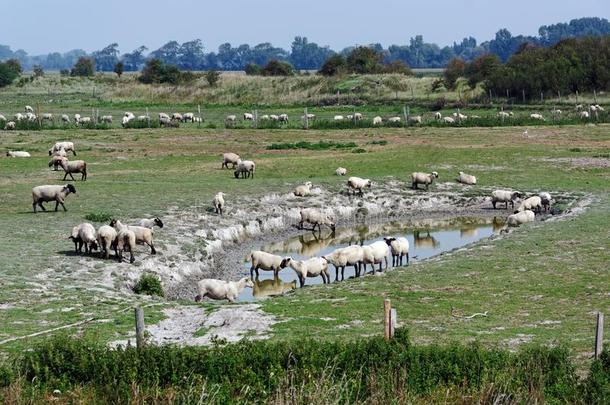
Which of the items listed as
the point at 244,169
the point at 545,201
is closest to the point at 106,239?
the point at 244,169

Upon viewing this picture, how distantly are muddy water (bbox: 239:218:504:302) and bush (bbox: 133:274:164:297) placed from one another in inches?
154

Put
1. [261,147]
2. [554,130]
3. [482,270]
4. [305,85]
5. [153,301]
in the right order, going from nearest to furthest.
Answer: [153,301] < [482,270] < [261,147] < [554,130] < [305,85]

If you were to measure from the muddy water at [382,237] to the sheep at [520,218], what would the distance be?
0.92m

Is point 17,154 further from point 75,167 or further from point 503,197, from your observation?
point 503,197

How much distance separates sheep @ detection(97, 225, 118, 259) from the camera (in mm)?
23625

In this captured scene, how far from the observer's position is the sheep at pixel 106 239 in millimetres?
23625

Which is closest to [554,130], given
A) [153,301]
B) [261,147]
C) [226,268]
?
[261,147]

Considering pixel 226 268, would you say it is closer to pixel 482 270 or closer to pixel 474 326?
pixel 482 270

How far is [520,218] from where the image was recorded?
1267 inches

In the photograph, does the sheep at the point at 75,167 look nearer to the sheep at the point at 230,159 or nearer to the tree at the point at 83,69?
the sheep at the point at 230,159

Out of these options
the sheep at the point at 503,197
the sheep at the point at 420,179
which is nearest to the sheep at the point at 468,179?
the sheep at the point at 420,179

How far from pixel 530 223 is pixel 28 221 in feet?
53.9

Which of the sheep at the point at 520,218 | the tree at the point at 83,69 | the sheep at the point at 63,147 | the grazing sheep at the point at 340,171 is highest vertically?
the tree at the point at 83,69

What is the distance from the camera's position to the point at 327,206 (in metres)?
35.2
